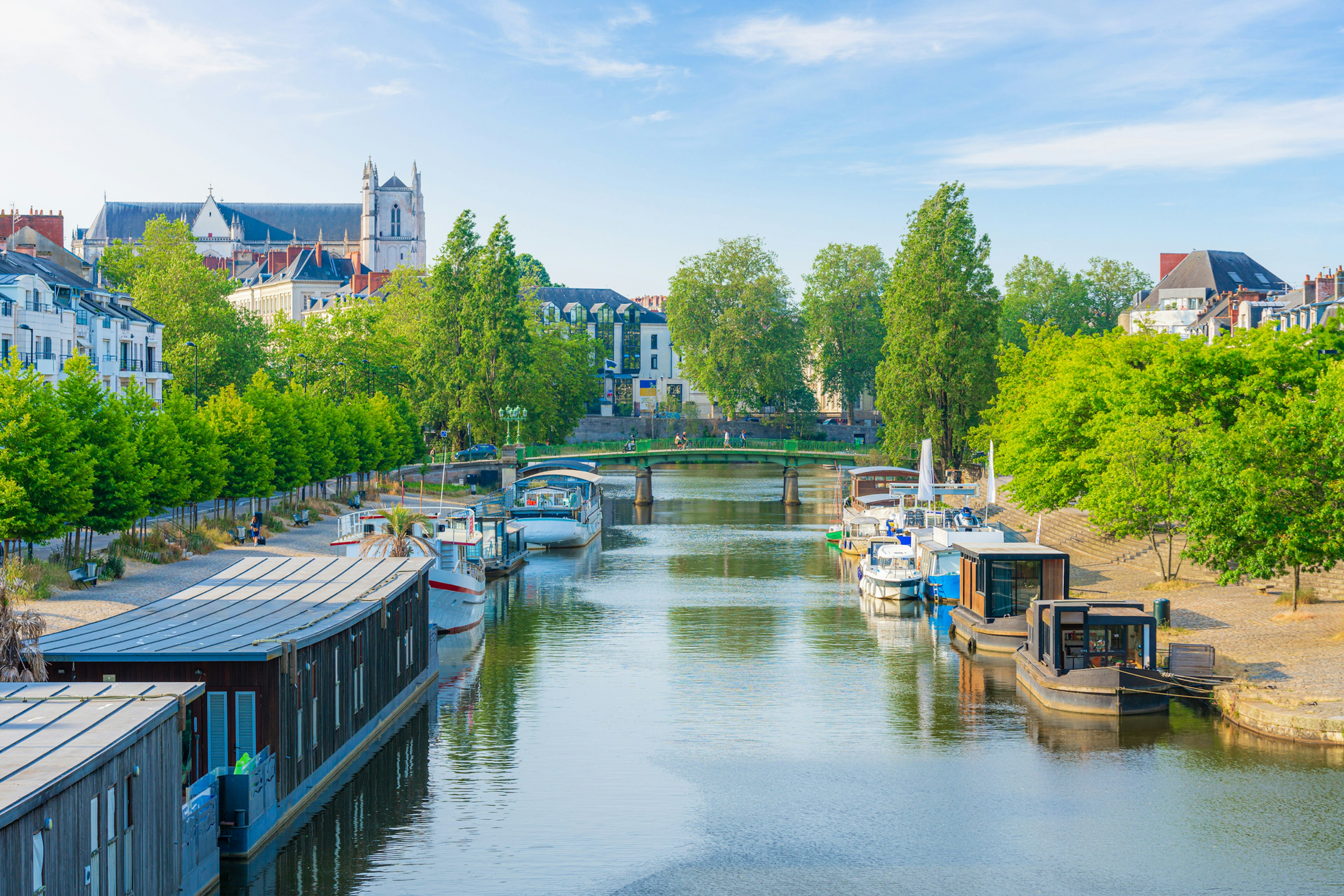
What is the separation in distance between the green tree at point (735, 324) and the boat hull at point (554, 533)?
6874 cm

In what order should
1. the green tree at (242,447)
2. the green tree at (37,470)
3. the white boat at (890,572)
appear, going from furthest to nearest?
the green tree at (242,447), the white boat at (890,572), the green tree at (37,470)

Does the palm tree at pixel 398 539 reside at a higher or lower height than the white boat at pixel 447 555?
higher

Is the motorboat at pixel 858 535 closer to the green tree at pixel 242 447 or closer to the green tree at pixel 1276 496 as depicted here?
the green tree at pixel 242 447

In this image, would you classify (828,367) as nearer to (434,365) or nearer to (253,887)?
(434,365)

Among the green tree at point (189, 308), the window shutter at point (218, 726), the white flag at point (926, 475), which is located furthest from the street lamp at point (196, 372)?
the window shutter at point (218, 726)

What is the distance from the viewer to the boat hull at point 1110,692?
38188 millimetres

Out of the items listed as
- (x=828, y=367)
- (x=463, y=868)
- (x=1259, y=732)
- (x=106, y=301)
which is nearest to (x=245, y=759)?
(x=463, y=868)

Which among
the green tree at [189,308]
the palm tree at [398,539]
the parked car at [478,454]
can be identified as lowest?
the palm tree at [398,539]

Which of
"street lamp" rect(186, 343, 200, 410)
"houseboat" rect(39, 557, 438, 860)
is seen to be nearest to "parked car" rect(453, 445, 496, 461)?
"street lamp" rect(186, 343, 200, 410)

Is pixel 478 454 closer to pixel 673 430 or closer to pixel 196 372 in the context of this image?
pixel 196 372

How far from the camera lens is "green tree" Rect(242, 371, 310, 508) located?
8238cm

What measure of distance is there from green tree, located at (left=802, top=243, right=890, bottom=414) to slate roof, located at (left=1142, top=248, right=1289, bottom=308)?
30.4 metres

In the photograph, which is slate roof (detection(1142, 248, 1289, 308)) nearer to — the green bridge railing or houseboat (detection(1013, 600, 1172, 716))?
the green bridge railing

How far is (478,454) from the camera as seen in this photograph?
126m
